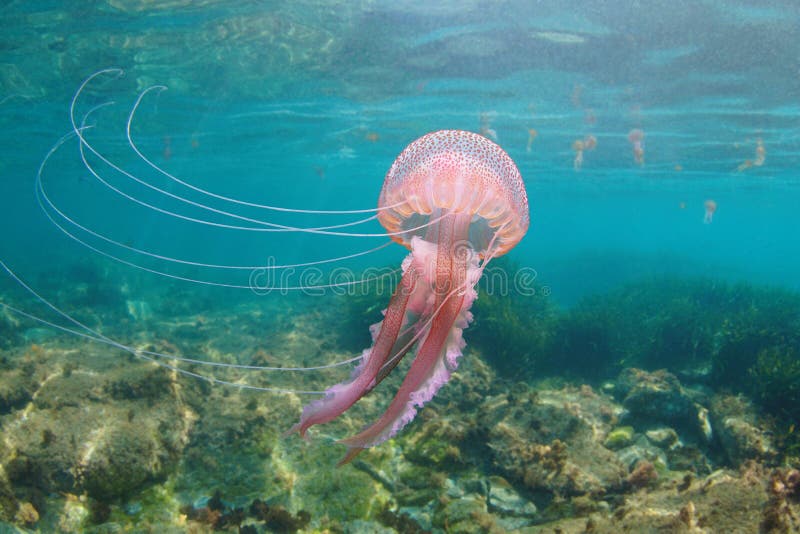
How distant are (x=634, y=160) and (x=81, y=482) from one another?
85.8ft

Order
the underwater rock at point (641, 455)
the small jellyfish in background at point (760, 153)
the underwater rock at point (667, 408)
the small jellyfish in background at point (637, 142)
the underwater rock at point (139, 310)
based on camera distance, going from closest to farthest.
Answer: the underwater rock at point (641, 455) < the underwater rock at point (667, 408) < the underwater rock at point (139, 310) < the small jellyfish in background at point (760, 153) < the small jellyfish in background at point (637, 142)

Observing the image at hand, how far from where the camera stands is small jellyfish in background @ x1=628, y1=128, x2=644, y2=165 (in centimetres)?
1805

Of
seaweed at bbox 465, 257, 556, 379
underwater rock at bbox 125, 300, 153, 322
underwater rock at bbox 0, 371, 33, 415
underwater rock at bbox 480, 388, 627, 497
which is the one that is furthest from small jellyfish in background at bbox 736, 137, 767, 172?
underwater rock at bbox 125, 300, 153, 322

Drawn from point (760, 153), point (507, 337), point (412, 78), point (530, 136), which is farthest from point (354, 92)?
point (760, 153)

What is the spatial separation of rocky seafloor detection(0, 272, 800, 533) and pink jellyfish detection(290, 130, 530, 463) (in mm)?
1708

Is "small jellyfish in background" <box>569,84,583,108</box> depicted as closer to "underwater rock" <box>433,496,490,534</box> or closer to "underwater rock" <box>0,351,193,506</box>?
"underwater rock" <box>433,496,490,534</box>

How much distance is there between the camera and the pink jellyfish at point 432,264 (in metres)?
2.65

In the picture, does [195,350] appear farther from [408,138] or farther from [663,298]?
[408,138]

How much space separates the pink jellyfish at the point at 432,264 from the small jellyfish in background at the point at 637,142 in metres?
17.6

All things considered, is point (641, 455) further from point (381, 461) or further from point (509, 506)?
point (381, 461)

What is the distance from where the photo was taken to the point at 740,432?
5293mm

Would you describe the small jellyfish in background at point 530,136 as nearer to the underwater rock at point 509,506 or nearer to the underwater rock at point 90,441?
the underwater rock at point 509,506

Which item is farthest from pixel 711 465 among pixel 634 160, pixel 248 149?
pixel 248 149

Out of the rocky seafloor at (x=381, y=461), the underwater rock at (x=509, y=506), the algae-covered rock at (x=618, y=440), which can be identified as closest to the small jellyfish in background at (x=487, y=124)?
the rocky seafloor at (x=381, y=461)
